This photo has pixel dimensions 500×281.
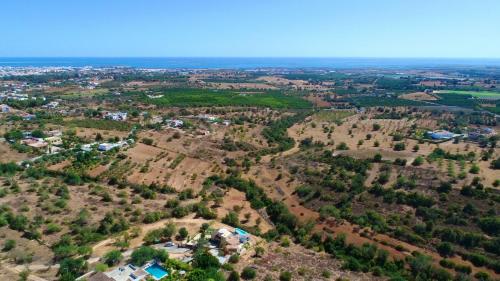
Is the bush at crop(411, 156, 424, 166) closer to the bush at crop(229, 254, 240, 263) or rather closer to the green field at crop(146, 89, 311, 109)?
the bush at crop(229, 254, 240, 263)

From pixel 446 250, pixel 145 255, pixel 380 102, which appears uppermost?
pixel 380 102

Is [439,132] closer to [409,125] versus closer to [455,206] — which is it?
[409,125]

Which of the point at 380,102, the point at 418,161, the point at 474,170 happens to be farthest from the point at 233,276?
the point at 380,102

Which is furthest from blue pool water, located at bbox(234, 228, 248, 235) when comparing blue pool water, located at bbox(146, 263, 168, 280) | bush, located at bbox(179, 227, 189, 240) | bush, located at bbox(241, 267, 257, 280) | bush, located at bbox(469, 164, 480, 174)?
bush, located at bbox(469, 164, 480, 174)

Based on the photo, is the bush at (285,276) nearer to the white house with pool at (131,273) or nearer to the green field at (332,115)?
the white house with pool at (131,273)

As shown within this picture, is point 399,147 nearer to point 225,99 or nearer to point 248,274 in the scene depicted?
point 248,274
